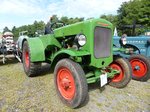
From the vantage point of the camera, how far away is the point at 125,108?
3.77m

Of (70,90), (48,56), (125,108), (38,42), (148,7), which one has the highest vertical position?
(148,7)

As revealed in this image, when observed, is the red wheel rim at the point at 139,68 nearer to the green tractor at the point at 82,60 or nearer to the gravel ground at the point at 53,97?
the gravel ground at the point at 53,97

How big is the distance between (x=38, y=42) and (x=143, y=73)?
10.2ft

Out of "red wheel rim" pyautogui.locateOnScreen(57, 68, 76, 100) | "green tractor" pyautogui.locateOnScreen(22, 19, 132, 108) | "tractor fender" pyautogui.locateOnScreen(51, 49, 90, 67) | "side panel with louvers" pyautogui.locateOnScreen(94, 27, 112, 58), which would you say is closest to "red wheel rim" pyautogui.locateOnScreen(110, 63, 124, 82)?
"green tractor" pyautogui.locateOnScreen(22, 19, 132, 108)

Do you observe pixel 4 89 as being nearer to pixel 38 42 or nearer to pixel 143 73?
pixel 38 42

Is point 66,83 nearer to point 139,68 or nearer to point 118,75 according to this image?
point 118,75

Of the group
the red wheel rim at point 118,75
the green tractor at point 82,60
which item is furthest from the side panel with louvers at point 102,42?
the red wheel rim at point 118,75

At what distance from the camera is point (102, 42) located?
417cm

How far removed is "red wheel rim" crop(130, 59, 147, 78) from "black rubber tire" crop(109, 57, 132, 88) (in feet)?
3.49

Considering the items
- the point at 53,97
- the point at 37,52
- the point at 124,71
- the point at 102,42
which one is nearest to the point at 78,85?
the point at 53,97

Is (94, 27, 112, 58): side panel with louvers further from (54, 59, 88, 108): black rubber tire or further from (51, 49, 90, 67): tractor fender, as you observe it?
(54, 59, 88, 108): black rubber tire

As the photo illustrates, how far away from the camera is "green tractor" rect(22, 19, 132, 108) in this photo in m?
3.54

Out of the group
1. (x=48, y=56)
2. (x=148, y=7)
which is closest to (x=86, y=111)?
(x=48, y=56)

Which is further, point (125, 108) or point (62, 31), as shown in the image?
point (62, 31)
